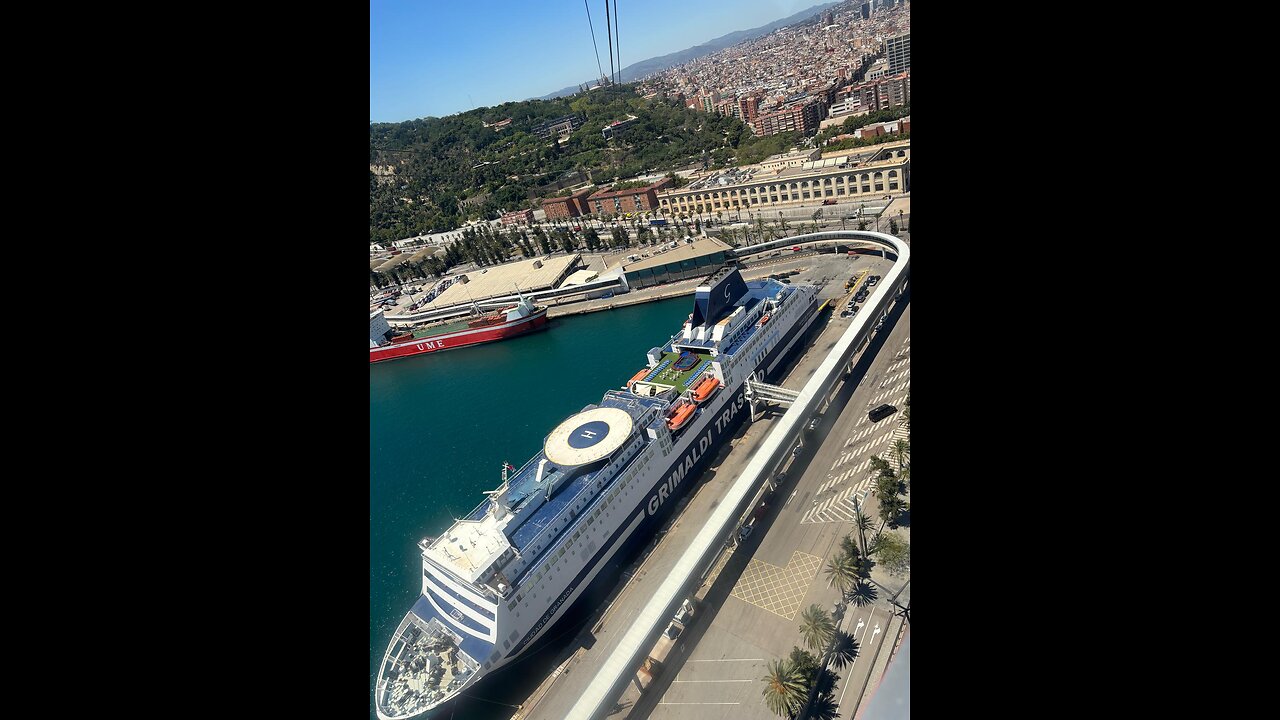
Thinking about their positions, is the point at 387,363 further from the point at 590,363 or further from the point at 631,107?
the point at 631,107

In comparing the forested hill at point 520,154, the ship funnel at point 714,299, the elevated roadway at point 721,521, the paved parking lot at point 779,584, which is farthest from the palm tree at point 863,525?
the forested hill at point 520,154

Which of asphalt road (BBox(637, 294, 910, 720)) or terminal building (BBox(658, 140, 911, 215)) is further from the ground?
terminal building (BBox(658, 140, 911, 215))

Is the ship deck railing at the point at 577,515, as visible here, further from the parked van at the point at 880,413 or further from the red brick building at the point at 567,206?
the red brick building at the point at 567,206

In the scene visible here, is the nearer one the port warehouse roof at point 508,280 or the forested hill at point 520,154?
the port warehouse roof at point 508,280

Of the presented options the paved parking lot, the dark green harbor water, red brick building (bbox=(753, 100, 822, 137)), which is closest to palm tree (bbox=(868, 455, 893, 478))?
the paved parking lot

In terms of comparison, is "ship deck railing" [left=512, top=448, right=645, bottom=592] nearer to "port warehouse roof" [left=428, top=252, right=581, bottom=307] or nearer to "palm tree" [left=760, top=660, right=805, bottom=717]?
"palm tree" [left=760, top=660, right=805, bottom=717]

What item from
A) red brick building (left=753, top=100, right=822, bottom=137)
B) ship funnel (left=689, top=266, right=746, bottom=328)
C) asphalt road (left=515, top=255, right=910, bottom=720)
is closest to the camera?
asphalt road (left=515, top=255, right=910, bottom=720)

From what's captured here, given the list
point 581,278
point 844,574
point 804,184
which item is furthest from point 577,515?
point 804,184
